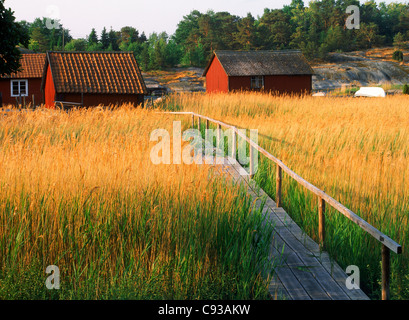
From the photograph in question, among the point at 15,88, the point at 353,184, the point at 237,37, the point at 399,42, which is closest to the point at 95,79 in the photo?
the point at 15,88

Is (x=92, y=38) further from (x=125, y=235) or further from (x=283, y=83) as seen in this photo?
(x=125, y=235)

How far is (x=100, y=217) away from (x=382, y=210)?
124 inches

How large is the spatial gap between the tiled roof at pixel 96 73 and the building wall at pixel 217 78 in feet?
44.8

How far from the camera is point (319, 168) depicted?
7.73 m

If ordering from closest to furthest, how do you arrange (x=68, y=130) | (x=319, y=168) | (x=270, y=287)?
Answer: (x=270, y=287) < (x=319, y=168) < (x=68, y=130)

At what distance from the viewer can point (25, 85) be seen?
38.2m

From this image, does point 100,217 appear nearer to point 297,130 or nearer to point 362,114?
point 297,130

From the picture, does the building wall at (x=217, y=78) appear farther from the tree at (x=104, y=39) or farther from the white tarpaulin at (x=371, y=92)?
the tree at (x=104, y=39)

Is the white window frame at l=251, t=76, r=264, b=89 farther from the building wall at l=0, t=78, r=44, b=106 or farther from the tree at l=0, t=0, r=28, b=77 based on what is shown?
the tree at l=0, t=0, r=28, b=77

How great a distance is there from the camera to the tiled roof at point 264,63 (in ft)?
128

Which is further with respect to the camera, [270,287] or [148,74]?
[148,74]

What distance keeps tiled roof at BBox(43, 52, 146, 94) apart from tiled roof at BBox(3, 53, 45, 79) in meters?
11.5

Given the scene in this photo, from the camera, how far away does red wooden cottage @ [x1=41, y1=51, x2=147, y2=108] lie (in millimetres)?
25625

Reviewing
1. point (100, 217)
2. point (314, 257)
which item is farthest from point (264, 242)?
point (100, 217)
